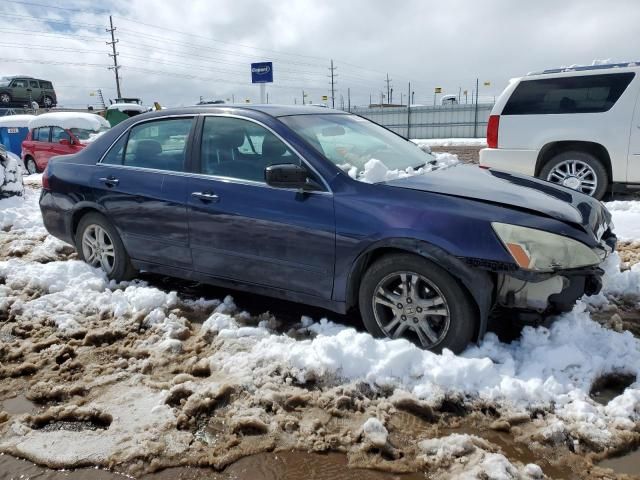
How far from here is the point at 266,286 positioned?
3748 mm

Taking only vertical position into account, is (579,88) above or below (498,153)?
above

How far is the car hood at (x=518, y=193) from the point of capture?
321 centimetres

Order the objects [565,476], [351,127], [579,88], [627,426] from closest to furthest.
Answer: [565,476]
[627,426]
[351,127]
[579,88]

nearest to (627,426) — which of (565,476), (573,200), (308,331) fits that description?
(565,476)

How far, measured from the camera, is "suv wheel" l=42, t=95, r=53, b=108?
3434 centimetres

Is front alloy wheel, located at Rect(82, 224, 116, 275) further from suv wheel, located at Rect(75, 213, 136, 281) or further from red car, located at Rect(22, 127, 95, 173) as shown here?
red car, located at Rect(22, 127, 95, 173)

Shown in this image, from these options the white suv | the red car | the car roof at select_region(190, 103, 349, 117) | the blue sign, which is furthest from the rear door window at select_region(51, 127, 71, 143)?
the car roof at select_region(190, 103, 349, 117)

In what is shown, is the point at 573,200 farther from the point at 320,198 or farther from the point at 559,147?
the point at 559,147

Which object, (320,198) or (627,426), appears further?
(320,198)

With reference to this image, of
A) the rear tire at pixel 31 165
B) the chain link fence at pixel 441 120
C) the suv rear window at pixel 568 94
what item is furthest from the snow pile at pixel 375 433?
the chain link fence at pixel 441 120

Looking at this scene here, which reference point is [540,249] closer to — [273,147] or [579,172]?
[273,147]

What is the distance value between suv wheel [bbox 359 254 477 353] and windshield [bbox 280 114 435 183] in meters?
0.70

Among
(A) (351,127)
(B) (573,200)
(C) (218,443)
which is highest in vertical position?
(A) (351,127)

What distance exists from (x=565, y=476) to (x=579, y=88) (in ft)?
21.8
